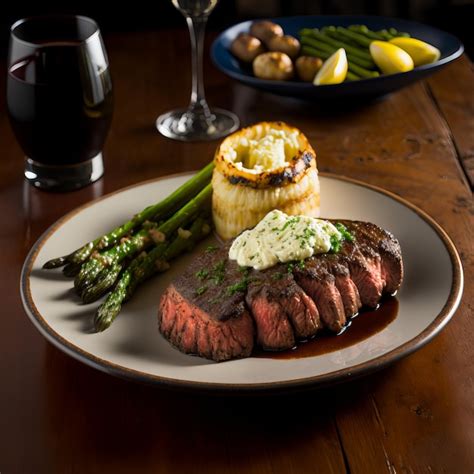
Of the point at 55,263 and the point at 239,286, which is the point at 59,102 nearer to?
the point at 55,263

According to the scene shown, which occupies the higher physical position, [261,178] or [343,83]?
[261,178]

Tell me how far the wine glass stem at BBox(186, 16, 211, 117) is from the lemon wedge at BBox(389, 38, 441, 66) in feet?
2.51

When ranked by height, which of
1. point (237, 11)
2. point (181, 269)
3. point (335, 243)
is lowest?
point (237, 11)

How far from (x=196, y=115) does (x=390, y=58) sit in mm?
738

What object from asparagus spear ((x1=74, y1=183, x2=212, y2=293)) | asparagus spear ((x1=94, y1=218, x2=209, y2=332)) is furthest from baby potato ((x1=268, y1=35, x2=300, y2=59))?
asparagus spear ((x1=94, y1=218, x2=209, y2=332))

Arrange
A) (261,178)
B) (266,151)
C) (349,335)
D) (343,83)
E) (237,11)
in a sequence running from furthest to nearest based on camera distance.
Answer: (237,11)
(343,83)
(266,151)
(261,178)
(349,335)

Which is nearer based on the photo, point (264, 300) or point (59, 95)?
point (264, 300)

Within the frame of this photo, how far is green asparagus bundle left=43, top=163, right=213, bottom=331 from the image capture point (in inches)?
77.0

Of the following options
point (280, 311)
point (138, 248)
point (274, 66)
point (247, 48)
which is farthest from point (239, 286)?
point (247, 48)

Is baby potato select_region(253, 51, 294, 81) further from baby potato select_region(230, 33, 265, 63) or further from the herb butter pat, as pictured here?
the herb butter pat

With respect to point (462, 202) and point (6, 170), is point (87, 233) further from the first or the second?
point (462, 202)

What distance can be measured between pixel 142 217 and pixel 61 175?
0.48 metres

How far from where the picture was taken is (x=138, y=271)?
2062 millimetres

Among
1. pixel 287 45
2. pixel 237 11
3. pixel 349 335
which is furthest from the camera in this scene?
pixel 237 11
